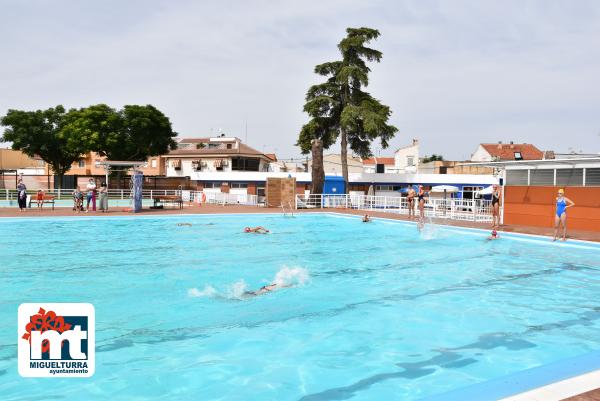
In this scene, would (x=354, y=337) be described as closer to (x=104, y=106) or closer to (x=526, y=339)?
(x=526, y=339)

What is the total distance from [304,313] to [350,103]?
3234 cm

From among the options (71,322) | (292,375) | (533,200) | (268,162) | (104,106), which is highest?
(104,106)

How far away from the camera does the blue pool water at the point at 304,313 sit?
591 centimetres

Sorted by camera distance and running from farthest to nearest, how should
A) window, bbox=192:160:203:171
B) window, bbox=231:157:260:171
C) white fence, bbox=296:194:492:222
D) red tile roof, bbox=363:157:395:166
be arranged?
red tile roof, bbox=363:157:395:166
window, bbox=192:160:203:171
window, bbox=231:157:260:171
white fence, bbox=296:194:492:222

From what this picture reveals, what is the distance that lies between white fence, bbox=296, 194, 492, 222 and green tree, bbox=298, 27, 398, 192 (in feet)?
18.3

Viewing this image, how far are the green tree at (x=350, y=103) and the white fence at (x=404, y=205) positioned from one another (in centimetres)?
557

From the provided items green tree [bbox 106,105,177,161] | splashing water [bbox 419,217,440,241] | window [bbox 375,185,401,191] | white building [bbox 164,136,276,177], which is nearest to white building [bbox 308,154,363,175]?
white building [bbox 164,136,276,177]

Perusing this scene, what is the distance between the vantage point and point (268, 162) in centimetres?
6638

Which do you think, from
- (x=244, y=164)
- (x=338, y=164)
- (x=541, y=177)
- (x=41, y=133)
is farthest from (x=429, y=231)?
(x=41, y=133)

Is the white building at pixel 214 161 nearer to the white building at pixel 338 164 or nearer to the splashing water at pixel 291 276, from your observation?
the white building at pixel 338 164

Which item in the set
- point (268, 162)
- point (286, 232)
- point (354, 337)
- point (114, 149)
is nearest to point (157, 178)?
point (114, 149)

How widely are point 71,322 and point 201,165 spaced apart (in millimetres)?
55015

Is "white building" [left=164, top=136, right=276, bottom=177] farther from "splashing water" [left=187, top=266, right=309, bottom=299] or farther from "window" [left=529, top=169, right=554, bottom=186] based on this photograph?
"splashing water" [left=187, top=266, right=309, bottom=299]

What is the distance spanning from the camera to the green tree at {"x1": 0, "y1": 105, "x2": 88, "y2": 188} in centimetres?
5238
